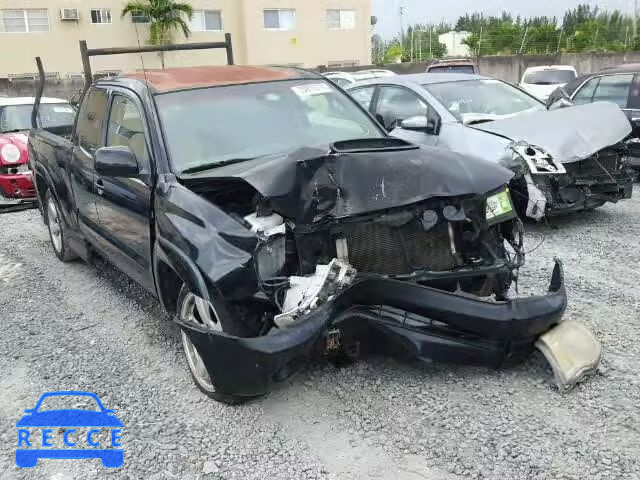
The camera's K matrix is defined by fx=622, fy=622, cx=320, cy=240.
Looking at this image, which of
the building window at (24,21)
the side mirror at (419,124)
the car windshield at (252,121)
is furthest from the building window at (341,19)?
the car windshield at (252,121)

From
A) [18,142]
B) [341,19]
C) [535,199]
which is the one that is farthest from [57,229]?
[341,19]

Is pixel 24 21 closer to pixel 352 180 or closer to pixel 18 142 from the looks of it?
pixel 18 142

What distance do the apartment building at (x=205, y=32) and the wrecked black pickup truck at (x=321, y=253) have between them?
2441 centimetres

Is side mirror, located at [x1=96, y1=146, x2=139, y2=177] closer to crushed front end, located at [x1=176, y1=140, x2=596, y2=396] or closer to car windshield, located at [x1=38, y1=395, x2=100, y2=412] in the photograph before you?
crushed front end, located at [x1=176, y1=140, x2=596, y2=396]

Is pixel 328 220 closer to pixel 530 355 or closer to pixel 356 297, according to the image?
pixel 356 297

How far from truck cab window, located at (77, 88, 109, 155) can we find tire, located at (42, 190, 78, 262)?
1052 mm

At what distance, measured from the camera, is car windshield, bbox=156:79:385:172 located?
3.96 meters

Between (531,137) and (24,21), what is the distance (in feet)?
91.0

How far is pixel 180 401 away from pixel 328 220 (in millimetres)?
1351

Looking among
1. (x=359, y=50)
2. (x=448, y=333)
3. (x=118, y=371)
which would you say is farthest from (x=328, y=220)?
(x=359, y=50)

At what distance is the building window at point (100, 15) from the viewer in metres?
29.0

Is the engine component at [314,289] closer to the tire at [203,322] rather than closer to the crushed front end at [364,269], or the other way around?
the crushed front end at [364,269]

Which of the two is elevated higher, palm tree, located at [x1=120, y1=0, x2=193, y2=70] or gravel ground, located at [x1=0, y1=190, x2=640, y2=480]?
palm tree, located at [x1=120, y1=0, x2=193, y2=70]

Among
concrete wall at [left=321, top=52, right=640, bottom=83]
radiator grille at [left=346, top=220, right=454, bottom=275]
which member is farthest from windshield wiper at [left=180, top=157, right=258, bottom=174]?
concrete wall at [left=321, top=52, right=640, bottom=83]
